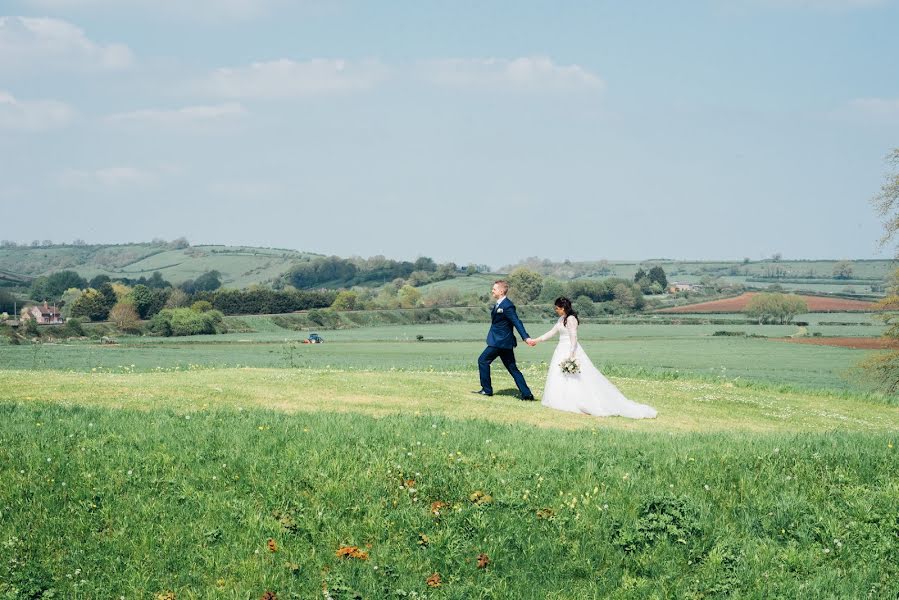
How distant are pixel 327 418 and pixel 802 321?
13383 cm

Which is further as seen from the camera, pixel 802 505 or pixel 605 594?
pixel 802 505

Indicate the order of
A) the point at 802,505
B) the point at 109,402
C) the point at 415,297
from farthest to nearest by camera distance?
the point at 415,297, the point at 109,402, the point at 802,505

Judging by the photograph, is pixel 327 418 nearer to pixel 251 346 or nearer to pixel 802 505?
pixel 802 505

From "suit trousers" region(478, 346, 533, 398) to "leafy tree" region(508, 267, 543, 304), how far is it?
Result: 139621 millimetres

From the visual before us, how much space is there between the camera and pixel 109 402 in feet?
66.9

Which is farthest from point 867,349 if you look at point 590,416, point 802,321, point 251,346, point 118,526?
point 118,526

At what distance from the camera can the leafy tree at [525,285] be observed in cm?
16788

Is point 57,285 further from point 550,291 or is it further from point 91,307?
point 550,291

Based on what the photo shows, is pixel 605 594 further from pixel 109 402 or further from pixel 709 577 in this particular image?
pixel 109 402

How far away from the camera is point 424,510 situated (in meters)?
13.3

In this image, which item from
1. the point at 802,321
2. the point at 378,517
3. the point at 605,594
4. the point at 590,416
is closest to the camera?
the point at 605,594

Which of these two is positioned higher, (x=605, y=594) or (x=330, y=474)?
(x=330, y=474)

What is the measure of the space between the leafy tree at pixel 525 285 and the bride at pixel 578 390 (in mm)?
140465

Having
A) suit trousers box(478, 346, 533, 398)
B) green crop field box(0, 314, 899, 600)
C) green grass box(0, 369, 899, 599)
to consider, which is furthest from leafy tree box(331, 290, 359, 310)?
green grass box(0, 369, 899, 599)
